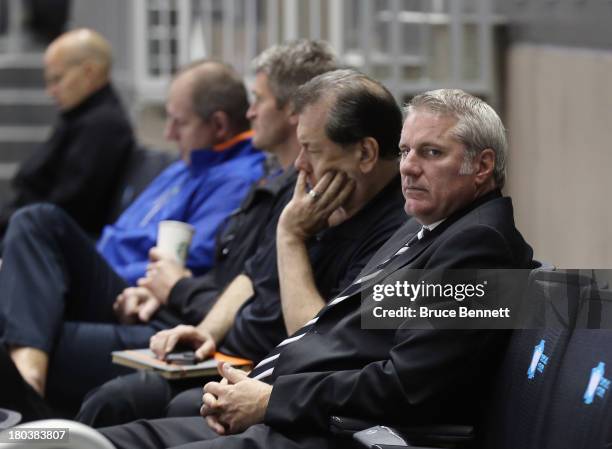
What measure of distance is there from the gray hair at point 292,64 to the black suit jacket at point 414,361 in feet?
4.72

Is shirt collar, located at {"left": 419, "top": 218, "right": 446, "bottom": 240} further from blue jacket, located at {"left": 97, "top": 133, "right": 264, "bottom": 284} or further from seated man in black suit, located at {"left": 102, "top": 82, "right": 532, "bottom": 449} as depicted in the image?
blue jacket, located at {"left": 97, "top": 133, "right": 264, "bottom": 284}

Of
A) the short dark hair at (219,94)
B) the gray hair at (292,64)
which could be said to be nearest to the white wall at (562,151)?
the short dark hair at (219,94)

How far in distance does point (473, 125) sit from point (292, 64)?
1559 millimetres

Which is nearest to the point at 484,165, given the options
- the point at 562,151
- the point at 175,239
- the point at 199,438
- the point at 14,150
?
the point at 199,438

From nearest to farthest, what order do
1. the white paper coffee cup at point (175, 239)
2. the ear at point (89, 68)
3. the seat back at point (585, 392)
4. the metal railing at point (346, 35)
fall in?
1. the seat back at point (585, 392)
2. the white paper coffee cup at point (175, 239)
3. the ear at point (89, 68)
4. the metal railing at point (346, 35)

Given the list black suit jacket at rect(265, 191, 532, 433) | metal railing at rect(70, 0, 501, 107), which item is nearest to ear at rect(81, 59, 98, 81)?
metal railing at rect(70, 0, 501, 107)

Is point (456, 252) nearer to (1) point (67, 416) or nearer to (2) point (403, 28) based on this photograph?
(1) point (67, 416)

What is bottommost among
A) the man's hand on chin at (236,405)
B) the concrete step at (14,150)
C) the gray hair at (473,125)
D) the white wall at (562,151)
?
the concrete step at (14,150)

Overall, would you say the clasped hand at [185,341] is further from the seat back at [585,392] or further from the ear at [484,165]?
the seat back at [585,392]

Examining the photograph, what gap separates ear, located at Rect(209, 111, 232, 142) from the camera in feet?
17.5

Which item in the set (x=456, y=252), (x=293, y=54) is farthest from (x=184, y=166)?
(x=456, y=252)

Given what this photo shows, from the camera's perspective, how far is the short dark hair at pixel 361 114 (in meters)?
3.71

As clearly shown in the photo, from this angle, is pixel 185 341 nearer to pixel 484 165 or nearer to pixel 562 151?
pixel 484 165

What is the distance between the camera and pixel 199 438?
11.1ft
